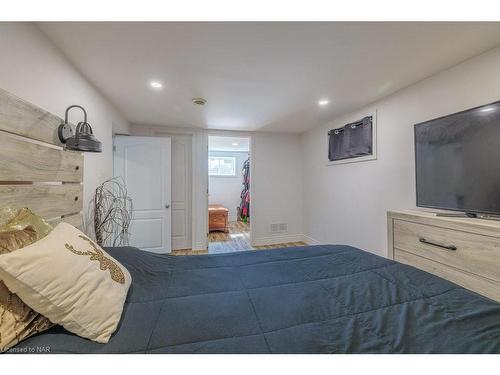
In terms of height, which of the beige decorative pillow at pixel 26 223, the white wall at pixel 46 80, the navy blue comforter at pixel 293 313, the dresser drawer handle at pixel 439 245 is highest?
the white wall at pixel 46 80

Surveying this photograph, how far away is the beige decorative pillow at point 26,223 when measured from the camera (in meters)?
0.93

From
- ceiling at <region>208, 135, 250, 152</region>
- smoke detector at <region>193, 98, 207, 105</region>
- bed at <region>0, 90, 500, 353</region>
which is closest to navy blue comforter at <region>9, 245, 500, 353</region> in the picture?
bed at <region>0, 90, 500, 353</region>

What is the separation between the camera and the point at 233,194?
7.04 meters

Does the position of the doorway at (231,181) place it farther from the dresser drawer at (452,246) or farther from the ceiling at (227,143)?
the dresser drawer at (452,246)

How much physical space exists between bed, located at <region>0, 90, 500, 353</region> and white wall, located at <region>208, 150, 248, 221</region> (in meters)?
5.21

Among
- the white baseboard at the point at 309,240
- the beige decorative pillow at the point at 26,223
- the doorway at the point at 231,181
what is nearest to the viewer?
the beige decorative pillow at the point at 26,223

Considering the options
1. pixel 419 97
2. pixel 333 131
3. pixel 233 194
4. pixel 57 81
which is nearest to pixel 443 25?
pixel 419 97

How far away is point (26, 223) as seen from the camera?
3.22ft

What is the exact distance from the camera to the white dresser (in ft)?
4.50

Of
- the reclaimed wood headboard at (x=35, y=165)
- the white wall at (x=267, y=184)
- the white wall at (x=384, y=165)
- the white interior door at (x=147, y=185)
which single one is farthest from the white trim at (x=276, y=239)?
the reclaimed wood headboard at (x=35, y=165)

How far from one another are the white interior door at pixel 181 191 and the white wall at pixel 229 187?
2.85 metres

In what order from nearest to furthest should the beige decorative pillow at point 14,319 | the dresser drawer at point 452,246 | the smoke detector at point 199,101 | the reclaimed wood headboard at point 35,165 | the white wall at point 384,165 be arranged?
1. the beige decorative pillow at point 14,319
2. the reclaimed wood headboard at point 35,165
3. the dresser drawer at point 452,246
4. the white wall at point 384,165
5. the smoke detector at point 199,101

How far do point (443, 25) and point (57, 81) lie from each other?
8.97ft
